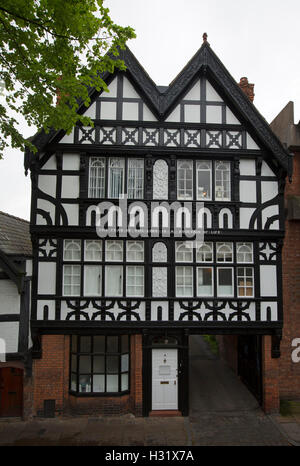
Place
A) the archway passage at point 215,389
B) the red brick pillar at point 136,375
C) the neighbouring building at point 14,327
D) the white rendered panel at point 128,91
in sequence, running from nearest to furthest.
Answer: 1. the neighbouring building at point 14,327
2. the red brick pillar at point 136,375
3. the white rendered panel at point 128,91
4. the archway passage at point 215,389

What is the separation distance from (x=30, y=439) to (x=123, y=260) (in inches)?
251

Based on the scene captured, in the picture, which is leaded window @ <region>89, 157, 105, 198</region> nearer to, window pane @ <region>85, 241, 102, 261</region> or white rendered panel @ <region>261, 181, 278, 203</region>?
window pane @ <region>85, 241, 102, 261</region>

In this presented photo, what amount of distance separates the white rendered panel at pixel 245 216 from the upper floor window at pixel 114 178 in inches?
150

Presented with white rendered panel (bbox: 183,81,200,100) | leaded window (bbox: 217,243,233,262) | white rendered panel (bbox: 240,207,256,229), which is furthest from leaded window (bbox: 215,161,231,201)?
white rendered panel (bbox: 183,81,200,100)

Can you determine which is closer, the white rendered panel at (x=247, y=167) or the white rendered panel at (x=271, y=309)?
the white rendered panel at (x=271, y=309)

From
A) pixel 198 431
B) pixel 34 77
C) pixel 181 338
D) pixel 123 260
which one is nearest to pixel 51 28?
pixel 34 77

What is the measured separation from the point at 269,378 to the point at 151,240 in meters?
6.68

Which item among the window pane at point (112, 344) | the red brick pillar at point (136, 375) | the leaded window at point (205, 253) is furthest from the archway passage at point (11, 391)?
the leaded window at point (205, 253)

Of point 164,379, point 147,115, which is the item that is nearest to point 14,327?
point 164,379

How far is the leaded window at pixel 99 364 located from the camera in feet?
40.2

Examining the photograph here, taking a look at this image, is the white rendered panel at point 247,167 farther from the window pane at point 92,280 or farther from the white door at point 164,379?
the white door at point 164,379

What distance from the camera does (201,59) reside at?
1233 centimetres

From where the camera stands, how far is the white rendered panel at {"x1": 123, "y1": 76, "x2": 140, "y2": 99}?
490 inches

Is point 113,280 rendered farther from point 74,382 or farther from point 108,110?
point 108,110
